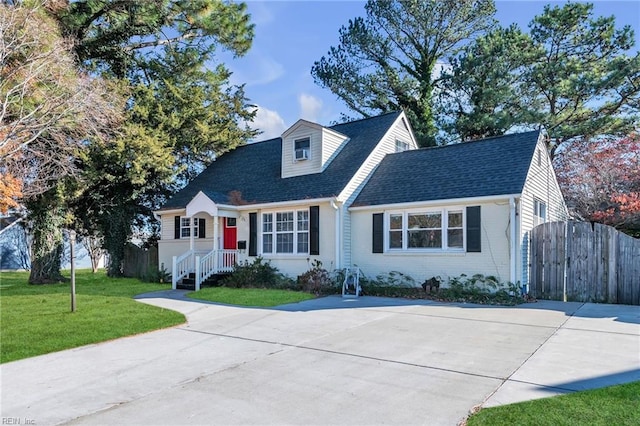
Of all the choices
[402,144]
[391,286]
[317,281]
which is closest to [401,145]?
[402,144]

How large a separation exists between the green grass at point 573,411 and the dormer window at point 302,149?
42.3 feet

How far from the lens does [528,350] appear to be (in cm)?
602

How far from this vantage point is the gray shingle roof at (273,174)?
14867 millimetres

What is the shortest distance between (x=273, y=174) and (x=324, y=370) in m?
12.7

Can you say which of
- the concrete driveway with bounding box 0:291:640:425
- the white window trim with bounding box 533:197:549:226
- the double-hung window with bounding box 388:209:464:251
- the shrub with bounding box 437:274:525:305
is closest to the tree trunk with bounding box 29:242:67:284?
the concrete driveway with bounding box 0:291:640:425

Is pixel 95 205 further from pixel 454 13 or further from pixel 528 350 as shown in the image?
pixel 454 13

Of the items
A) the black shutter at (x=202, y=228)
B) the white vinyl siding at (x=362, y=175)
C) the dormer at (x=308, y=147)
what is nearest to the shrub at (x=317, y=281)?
the white vinyl siding at (x=362, y=175)

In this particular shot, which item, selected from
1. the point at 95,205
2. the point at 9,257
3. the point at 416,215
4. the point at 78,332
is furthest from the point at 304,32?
the point at 9,257

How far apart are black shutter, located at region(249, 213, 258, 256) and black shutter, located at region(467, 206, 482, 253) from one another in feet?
24.7

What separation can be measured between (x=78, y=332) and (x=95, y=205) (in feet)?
44.7

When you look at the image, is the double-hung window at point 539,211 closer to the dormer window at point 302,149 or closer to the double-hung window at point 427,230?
the double-hung window at point 427,230

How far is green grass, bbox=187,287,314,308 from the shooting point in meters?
11.0

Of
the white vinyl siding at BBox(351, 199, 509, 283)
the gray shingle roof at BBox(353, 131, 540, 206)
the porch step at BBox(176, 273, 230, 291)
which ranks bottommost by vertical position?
the porch step at BBox(176, 273, 230, 291)

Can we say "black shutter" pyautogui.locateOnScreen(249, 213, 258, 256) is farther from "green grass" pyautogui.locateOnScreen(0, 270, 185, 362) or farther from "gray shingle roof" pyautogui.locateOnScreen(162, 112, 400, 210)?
"green grass" pyautogui.locateOnScreen(0, 270, 185, 362)
